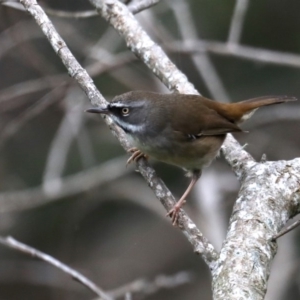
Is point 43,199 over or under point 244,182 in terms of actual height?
over

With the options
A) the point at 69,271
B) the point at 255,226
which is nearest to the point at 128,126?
the point at 69,271

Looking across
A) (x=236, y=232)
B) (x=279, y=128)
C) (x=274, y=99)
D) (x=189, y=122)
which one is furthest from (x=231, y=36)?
(x=279, y=128)

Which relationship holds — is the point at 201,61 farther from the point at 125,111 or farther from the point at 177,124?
the point at 125,111

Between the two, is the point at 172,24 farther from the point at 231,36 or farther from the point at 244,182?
the point at 244,182

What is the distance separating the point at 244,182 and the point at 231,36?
2.20 meters

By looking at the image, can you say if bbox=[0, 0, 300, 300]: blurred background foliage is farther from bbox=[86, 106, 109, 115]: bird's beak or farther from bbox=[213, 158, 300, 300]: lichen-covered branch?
bbox=[213, 158, 300, 300]: lichen-covered branch

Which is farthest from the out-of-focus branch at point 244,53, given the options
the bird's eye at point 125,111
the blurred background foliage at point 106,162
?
the blurred background foliage at point 106,162

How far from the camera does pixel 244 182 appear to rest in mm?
3414

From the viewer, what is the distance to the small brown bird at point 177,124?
3934 mm

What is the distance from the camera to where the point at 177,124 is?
4168mm

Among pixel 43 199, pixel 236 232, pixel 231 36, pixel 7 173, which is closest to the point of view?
pixel 236 232

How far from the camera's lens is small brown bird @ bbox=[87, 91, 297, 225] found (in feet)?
12.9

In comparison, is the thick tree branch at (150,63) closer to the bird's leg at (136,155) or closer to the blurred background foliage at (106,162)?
the bird's leg at (136,155)

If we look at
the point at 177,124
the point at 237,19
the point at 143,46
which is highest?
the point at 237,19
